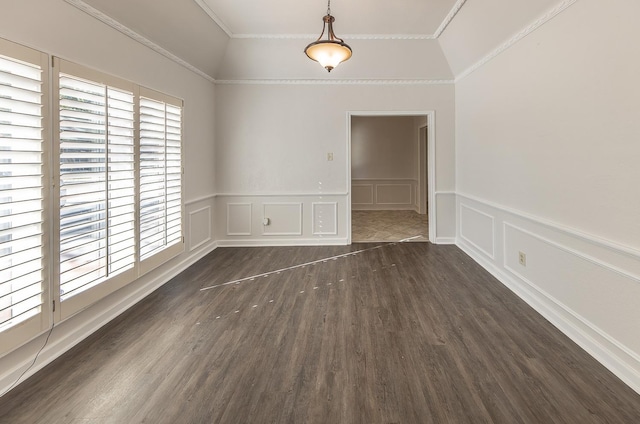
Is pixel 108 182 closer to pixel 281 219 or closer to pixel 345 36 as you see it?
pixel 281 219

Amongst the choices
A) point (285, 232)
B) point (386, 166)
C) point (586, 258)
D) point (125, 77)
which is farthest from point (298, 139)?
point (386, 166)

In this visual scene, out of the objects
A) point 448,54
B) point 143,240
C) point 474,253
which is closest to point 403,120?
point 448,54

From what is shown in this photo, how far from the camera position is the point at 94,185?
8.28ft

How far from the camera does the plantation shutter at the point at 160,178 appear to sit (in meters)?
3.19

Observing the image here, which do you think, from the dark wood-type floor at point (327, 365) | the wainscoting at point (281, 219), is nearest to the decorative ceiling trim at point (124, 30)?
the wainscoting at point (281, 219)

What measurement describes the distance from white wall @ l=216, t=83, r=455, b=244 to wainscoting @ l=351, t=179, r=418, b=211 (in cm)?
397

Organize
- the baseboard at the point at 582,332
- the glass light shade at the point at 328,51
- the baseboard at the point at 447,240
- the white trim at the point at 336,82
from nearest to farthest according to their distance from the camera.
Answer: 1. the baseboard at the point at 582,332
2. the glass light shade at the point at 328,51
3. the white trim at the point at 336,82
4. the baseboard at the point at 447,240

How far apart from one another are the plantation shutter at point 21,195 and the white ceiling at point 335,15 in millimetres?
2160

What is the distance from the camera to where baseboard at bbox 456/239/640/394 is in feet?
6.30

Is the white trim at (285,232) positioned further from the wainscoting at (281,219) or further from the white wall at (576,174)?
the white wall at (576,174)

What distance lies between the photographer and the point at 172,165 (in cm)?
373

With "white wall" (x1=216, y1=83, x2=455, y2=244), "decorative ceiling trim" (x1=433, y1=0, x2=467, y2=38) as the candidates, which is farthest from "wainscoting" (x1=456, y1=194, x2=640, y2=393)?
"decorative ceiling trim" (x1=433, y1=0, x2=467, y2=38)

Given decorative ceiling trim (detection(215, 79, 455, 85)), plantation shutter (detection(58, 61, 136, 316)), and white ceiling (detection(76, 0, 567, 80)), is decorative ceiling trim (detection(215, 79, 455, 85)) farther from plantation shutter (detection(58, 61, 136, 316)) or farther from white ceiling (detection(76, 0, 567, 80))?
plantation shutter (detection(58, 61, 136, 316))

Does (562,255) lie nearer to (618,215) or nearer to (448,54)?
(618,215)
